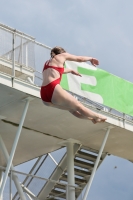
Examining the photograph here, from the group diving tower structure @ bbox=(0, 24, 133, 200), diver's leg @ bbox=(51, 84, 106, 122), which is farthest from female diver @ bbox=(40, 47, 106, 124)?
diving tower structure @ bbox=(0, 24, 133, 200)

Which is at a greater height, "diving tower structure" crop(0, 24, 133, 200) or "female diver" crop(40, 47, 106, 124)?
"diving tower structure" crop(0, 24, 133, 200)

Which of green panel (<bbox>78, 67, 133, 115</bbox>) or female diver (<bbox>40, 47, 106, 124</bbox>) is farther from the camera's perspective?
green panel (<bbox>78, 67, 133, 115</bbox>)

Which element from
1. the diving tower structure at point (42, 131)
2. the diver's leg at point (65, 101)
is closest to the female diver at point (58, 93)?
the diver's leg at point (65, 101)

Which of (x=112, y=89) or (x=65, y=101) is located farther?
(x=112, y=89)

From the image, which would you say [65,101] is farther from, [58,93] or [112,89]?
[112,89]

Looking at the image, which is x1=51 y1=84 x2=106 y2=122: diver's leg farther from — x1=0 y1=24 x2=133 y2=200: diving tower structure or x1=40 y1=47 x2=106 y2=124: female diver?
x1=0 y1=24 x2=133 y2=200: diving tower structure

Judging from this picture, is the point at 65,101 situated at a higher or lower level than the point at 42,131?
lower

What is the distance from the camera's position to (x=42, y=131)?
71.9ft

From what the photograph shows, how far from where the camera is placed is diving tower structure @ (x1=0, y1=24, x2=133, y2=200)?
1855cm

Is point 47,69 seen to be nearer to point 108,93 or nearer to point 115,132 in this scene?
point 108,93

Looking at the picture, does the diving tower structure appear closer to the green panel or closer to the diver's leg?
the green panel

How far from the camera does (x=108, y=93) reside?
65.5 feet

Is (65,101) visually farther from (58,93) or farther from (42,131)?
(42,131)

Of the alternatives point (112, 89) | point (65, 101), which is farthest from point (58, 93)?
point (112, 89)
